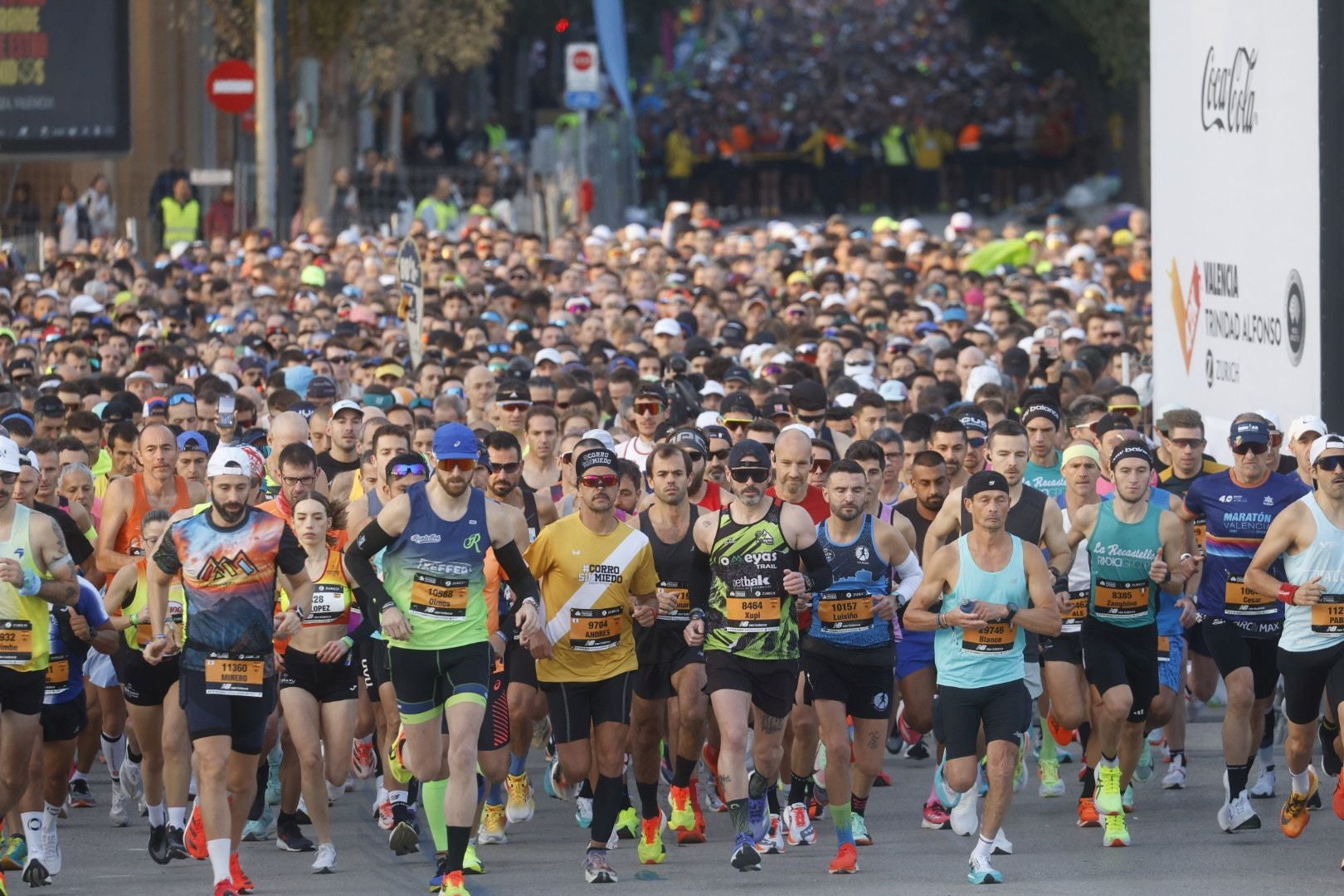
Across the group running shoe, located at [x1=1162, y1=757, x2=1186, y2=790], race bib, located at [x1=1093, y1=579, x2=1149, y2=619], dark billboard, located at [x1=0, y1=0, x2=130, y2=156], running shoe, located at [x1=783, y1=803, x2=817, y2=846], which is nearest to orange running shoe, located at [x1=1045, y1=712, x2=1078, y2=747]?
running shoe, located at [x1=1162, y1=757, x2=1186, y2=790]

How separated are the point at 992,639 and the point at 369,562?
2.56 metres

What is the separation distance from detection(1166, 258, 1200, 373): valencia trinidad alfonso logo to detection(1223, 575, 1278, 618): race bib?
4027 mm

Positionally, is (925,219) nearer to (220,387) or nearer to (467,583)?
(220,387)

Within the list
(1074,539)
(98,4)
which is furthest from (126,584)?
(98,4)

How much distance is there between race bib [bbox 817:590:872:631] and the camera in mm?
11891

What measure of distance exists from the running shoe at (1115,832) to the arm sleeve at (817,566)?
170 cm

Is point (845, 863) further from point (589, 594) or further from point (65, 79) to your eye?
point (65, 79)

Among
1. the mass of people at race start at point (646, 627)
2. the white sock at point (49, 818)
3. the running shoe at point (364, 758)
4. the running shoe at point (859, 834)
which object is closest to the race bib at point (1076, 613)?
the mass of people at race start at point (646, 627)

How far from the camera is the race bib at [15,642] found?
35.7 feet

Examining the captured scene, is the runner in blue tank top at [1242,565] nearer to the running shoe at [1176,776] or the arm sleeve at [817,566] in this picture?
the running shoe at [1176,776]

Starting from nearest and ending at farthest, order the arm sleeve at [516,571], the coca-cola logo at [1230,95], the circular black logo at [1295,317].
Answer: the arm sleeve at [516,571], the circular black logo at [1295,317], the coca-cola logo at [1230,95]

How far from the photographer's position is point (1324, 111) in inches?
532

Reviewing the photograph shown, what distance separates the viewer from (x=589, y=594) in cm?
1161

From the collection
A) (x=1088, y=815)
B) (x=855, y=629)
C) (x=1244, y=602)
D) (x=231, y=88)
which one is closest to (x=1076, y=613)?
(x=1244, y=602)
